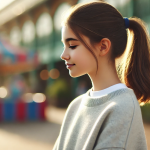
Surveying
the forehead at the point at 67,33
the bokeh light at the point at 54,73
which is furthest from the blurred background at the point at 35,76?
the forehead at the point at 67,33

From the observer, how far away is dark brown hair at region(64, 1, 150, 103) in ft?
4.66

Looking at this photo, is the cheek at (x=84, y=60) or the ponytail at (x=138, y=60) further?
the ponytail at (x=138, y=60)

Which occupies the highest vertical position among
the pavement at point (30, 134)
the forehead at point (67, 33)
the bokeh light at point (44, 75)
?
the forehead at point (67, 33)

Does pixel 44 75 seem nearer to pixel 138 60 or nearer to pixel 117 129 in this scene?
pixel 138 60

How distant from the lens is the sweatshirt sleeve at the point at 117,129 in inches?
48.2

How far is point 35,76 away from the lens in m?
20.9

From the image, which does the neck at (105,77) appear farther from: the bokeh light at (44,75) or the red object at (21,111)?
the bokeh light at (44,75)

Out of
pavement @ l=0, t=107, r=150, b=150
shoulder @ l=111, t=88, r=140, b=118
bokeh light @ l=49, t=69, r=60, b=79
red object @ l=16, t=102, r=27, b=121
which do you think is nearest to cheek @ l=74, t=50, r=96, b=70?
shoulder @ l=111, t=88, r=140, b=118

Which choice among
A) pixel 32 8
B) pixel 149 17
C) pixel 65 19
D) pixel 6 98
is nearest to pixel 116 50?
pixel 65 19

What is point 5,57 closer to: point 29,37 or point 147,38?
point 147,38

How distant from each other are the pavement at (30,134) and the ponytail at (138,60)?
3.89 metres

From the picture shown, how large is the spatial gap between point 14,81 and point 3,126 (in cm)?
234

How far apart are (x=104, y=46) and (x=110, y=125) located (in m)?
0.46

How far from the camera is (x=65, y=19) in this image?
1.51 meters
